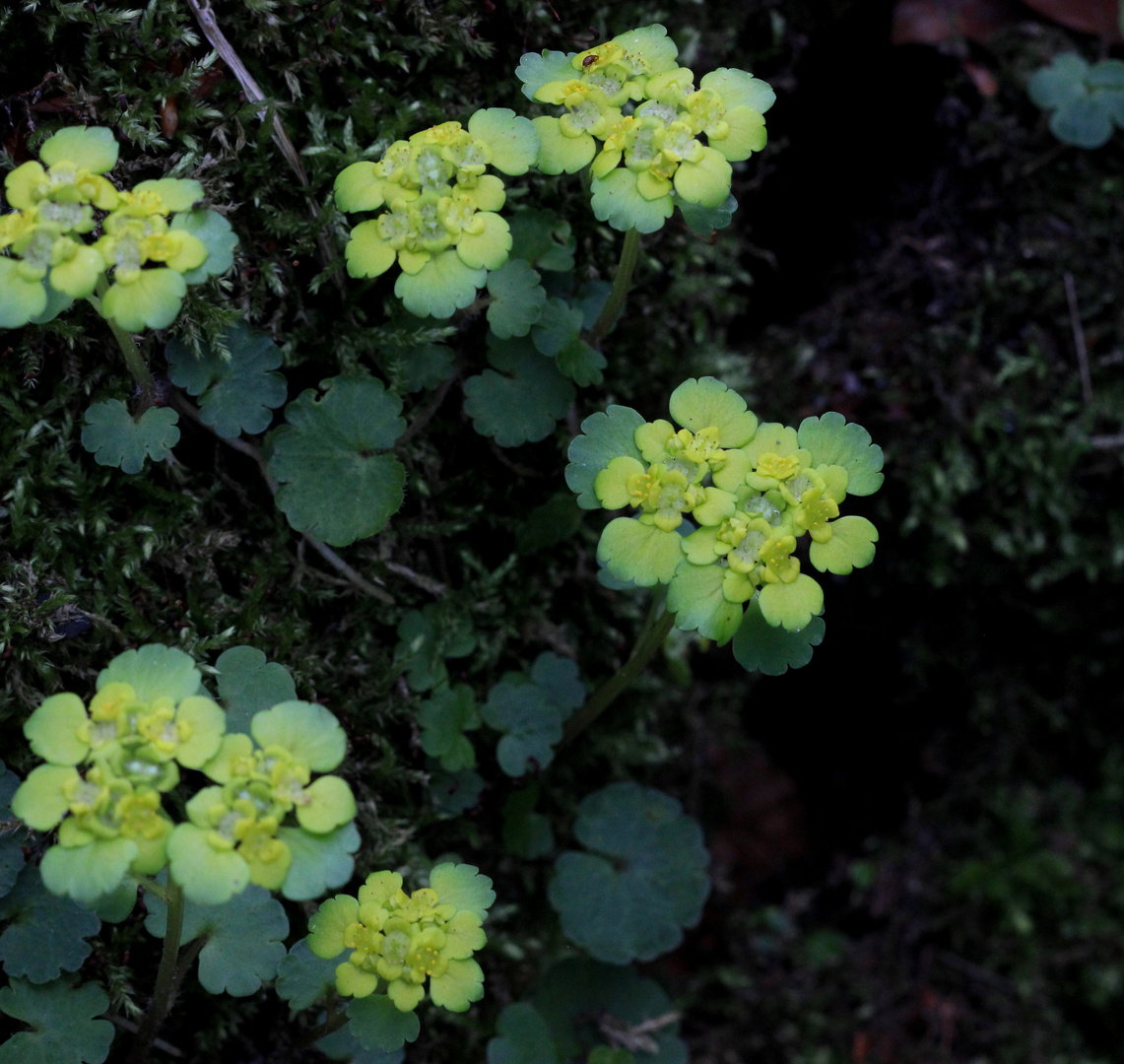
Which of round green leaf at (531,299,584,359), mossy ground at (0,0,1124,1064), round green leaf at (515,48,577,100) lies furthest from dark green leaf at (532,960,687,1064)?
round green leaf at (515,48,577,100)

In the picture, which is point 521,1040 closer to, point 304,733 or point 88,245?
point 304,733

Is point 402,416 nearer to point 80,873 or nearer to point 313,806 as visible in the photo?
point 313,806

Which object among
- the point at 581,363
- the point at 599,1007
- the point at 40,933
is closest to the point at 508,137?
the point at 581,363

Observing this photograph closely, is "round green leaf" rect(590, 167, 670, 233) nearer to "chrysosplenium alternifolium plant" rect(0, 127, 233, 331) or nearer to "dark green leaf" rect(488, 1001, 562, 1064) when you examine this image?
"chrysosplenium alternifolium plant" rect(0, 127, 233, 331)

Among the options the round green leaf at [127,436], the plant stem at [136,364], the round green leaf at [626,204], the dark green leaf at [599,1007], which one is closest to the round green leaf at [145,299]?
the plant stem at [136,364]

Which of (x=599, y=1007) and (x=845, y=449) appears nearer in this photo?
(x=845, y=449)

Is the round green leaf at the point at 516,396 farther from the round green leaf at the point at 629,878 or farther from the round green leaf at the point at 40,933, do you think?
the round green leaf at the point at 40,933
